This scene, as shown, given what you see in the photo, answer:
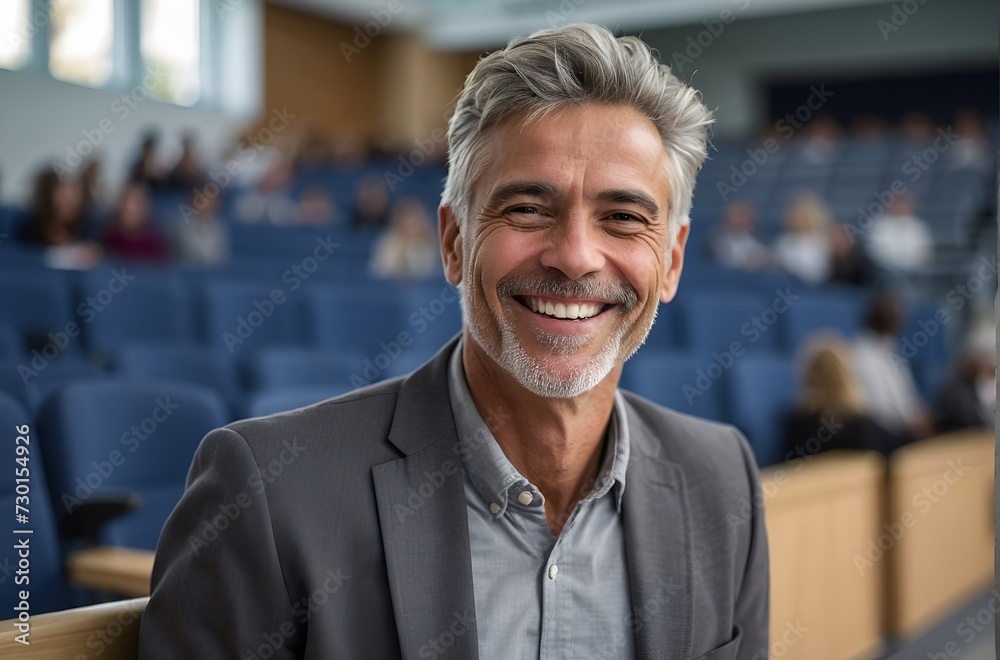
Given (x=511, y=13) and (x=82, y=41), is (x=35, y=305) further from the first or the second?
(x=511, y=13)

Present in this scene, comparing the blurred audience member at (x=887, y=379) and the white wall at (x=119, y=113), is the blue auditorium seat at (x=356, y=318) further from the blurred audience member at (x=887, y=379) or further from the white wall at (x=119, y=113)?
the white wall at (x=119, y=113)

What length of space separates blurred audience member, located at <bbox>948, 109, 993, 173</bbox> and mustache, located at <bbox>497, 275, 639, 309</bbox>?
308 inches

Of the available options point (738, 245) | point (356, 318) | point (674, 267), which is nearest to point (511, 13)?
point (738, 245)

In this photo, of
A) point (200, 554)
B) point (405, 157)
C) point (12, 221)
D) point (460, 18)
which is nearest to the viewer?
point (200, 554)

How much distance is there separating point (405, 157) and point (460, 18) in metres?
3.52

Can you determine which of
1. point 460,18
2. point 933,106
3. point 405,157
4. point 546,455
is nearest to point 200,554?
point 546,455

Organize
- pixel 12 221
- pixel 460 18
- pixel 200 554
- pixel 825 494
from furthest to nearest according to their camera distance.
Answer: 1. pixel 460 18
2. pixel 12 221
3. pixel 825 494
4. pixel 200 554

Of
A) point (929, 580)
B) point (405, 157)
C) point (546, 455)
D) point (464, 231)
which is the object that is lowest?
point (929, 580)

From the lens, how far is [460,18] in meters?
12.3

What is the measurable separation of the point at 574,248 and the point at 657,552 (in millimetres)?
368

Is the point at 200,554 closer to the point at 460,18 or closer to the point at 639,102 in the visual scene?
the point at 639,102

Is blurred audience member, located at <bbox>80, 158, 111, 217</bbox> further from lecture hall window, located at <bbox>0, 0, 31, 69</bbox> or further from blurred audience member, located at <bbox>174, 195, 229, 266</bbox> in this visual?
lecture hall window, located at <bbox>0, 0, 31, 69</bbox>

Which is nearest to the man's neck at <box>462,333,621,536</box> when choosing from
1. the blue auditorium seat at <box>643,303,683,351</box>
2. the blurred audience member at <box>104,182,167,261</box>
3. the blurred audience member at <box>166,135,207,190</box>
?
the blue auditorium seat at <box>643,303,683,351</box>

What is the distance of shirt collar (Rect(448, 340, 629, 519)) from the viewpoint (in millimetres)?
1008
